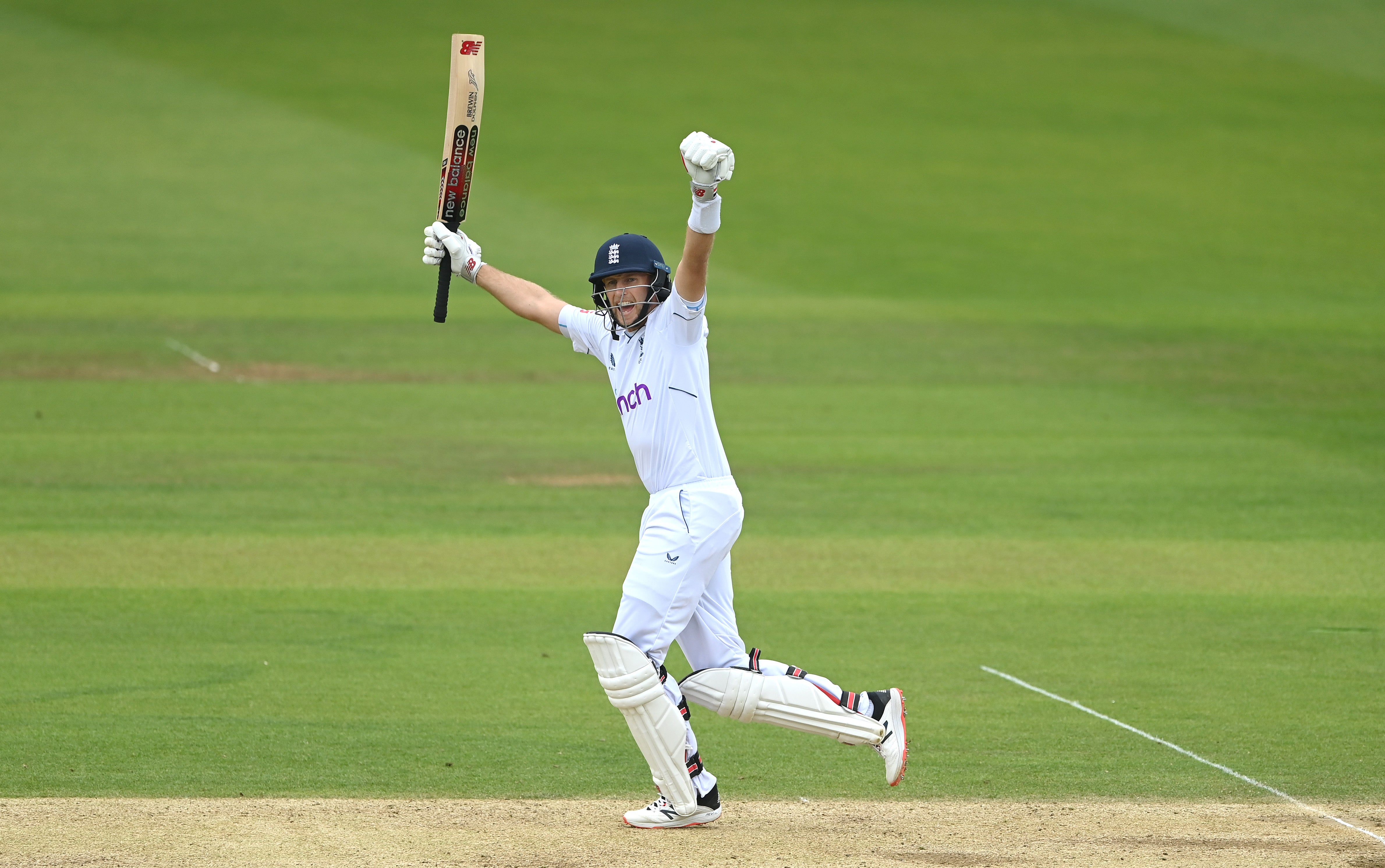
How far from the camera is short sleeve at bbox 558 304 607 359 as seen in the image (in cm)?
676

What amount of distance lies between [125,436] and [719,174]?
1171 cm

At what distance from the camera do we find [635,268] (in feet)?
21.2

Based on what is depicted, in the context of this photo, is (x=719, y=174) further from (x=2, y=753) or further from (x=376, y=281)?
(x=376, y=281)

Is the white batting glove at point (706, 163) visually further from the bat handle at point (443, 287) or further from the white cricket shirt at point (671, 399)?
the bat handle at point (443, 287)

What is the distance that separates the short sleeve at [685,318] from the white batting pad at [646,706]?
115 centimetres

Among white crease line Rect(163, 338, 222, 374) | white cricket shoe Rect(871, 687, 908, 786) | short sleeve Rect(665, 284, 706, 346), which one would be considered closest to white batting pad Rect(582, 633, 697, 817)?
white cricket shoe Rect(871, 687, 908, 786)

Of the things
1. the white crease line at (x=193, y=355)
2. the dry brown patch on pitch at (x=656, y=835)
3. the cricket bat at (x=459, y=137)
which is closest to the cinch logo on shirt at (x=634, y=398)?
the cricket bat at (x=459, y=137)

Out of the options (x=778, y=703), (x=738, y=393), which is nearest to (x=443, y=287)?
(x=778, y=703)

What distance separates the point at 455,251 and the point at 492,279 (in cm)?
20

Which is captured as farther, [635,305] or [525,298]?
[525,298]

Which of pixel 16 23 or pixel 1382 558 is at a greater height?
pixel 16 23

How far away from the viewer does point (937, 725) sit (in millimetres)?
8180

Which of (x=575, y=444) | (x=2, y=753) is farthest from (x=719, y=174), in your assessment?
(x=575, y=444)

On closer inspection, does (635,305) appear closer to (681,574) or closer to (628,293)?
(628,293)
